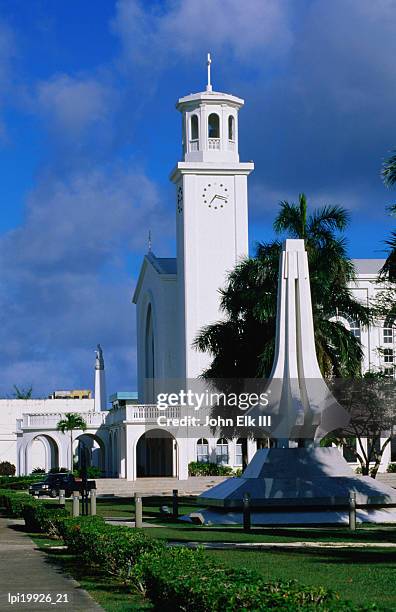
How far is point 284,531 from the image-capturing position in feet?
78.9

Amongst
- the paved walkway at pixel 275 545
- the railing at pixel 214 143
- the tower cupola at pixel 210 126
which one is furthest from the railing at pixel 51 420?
the paved walkway at pixel 275 545

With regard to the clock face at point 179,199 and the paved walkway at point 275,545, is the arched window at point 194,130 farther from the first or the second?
the paved walkway at point 275,545

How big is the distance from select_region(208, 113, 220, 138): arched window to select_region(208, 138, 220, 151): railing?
35 cm

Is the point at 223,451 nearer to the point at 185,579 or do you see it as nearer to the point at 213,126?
the point at 213,126

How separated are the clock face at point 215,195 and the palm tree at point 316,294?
856 inches

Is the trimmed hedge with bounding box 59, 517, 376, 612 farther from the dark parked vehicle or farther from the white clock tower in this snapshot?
the white clock tower

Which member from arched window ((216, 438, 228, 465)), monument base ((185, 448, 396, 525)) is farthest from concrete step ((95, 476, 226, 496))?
monument base ((185, 448, 396, 525))

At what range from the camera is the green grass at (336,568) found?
1297cm

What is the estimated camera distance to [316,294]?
36594mm

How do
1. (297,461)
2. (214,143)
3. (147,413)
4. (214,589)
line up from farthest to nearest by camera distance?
(214,143)
(147,413)
(297,461)
(214,589)

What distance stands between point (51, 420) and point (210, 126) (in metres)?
20.0

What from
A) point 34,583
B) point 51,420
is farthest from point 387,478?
point 34,583

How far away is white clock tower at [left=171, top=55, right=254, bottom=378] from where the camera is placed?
6053 cm

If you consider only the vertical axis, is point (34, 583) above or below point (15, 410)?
below
